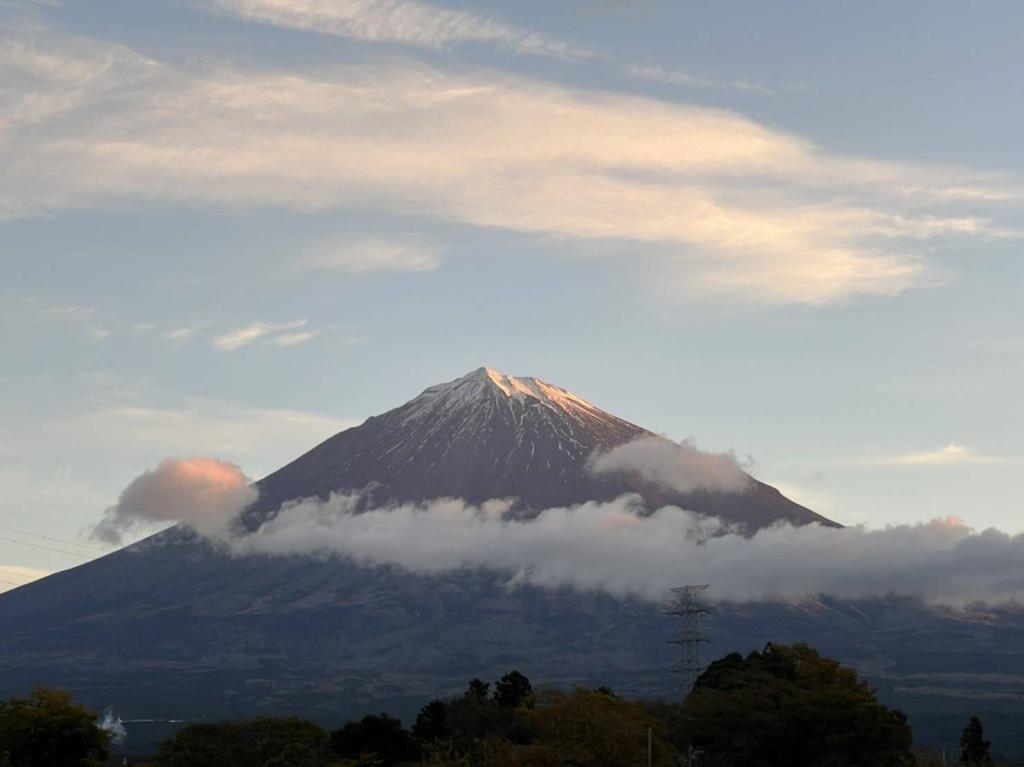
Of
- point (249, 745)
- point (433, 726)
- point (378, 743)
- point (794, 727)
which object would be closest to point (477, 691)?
point (433, 726)

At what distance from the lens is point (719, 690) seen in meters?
124

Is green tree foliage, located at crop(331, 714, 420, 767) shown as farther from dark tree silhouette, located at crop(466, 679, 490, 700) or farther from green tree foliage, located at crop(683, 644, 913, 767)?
green tree foliage, located at crop(683, 644, 913, 767)

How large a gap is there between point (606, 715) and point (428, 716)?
30.6 metres

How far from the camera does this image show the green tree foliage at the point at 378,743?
114062 millimetres

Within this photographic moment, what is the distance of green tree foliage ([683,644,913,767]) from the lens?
11169 centimetres

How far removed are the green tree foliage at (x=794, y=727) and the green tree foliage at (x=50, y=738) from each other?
4072cm

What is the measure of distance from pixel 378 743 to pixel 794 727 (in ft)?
93.6

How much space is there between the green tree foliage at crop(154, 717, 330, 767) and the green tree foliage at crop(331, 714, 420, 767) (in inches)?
66.1

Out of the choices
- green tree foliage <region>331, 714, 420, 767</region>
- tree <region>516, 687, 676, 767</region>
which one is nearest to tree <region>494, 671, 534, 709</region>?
green tree foliage <region>331, 714, 420, 767</region>

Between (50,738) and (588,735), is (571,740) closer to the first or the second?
(588,735)

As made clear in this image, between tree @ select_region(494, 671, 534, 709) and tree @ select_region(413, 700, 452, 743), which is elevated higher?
tree @ select_region(494, 671, 534, 709)

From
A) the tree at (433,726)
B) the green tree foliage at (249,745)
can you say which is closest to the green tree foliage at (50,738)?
the green tree foliage at (249,745)

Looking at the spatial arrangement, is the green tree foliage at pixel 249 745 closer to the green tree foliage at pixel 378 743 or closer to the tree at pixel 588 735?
the green tree foliage at pixel 378 743

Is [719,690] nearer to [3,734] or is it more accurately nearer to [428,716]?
[428,716]
